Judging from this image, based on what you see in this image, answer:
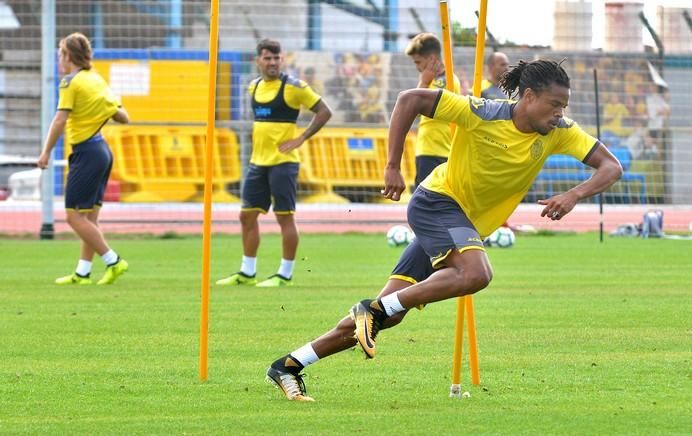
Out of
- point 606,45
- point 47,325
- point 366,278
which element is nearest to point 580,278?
point 366,278

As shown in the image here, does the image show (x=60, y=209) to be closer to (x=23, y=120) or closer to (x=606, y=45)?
(x=23, y=120)

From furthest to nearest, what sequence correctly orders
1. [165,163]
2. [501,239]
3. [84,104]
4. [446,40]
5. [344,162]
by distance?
[165,163], [344,162], [501,239], [84,104], [446,40]

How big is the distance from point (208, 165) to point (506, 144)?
5.20 ft

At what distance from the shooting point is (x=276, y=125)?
47.5 feet

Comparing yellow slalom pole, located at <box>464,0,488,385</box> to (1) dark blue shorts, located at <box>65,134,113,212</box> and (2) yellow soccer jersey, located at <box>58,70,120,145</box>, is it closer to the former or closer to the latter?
(1) dark blue shorts, located at <box>65,134,113,212</box>

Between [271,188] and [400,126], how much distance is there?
7416 mm

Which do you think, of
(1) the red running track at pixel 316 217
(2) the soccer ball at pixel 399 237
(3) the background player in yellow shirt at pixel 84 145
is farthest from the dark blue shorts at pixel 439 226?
(1) the red running track at pixel 316 217

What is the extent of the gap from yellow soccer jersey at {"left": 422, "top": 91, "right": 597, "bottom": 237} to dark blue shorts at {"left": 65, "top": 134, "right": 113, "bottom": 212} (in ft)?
23.9

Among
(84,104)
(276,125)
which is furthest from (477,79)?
(84,104)

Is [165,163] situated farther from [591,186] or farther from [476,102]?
[591,186]

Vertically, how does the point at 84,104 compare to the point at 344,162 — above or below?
above

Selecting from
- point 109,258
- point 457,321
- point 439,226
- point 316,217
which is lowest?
Answer: point 316,217

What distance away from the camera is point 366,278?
15.0 metres

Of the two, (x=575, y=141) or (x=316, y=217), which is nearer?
(x=575, y=141)
